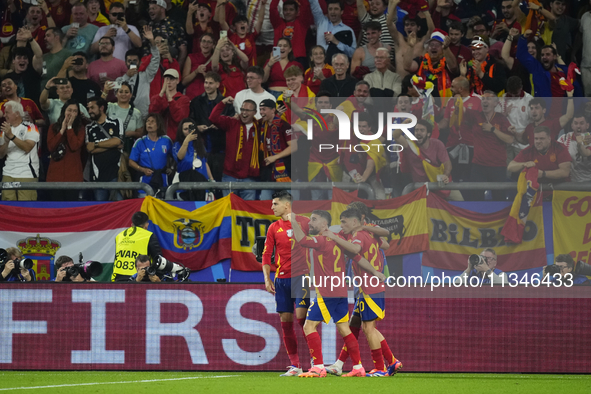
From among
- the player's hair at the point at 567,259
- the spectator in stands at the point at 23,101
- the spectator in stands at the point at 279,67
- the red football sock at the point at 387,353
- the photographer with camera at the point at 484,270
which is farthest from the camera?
the spectator in stands at the point at 279,67

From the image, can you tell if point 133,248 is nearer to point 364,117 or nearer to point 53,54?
point 364,117

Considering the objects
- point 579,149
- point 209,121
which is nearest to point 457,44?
point 579,149

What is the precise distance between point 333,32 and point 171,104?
9.55ft

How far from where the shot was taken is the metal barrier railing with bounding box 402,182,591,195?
9898 millimetres

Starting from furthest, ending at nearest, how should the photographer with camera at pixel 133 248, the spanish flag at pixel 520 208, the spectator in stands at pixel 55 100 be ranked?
the spectator in stands at pixel 55 100 < the photographer with camera at pixel 133 248 < the spanish flag at pixel 520 208

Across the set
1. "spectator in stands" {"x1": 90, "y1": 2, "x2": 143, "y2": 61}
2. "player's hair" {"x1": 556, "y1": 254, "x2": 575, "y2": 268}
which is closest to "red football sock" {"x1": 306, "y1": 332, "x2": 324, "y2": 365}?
"player's hair" {"x1": 556, "y1": 254, "x2": 575, "y2": 268}

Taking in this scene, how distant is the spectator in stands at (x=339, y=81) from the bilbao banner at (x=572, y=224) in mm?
3350

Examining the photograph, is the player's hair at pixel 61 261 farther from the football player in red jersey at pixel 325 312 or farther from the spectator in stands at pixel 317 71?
the spectator in stands at pixel 317 71

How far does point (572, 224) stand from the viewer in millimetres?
9758

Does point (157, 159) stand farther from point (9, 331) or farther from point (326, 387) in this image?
point (326, 387)

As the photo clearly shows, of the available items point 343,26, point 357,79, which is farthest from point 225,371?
point 343,26

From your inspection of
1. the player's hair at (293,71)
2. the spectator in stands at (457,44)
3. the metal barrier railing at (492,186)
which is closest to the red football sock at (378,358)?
the metal barrier railing at (492,186)

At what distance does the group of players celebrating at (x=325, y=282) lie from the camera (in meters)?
8.20

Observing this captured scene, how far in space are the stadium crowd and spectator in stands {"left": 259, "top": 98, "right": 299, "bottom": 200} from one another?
2 centimetres
